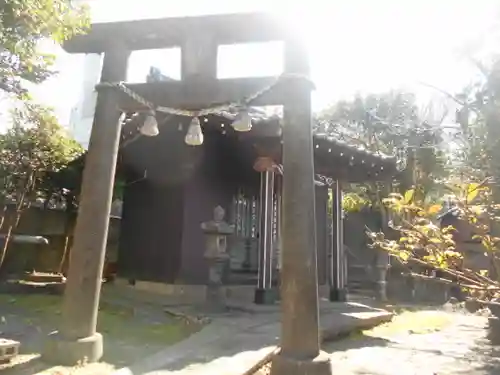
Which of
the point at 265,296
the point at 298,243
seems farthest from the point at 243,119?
the point at 265,296

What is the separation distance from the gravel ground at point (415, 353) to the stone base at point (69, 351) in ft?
9.75

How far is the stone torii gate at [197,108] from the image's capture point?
484 cm

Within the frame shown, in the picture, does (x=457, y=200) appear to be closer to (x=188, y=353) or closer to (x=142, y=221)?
(x=188, y=353)

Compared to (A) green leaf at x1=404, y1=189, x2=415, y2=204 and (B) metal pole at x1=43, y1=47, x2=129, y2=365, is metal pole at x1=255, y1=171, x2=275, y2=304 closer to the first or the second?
(B) metal pole at x1=43, y1=47, x2=129, y2=365

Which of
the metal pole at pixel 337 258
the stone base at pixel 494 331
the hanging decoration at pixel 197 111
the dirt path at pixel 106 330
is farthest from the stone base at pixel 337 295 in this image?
the hanging decoration at pixel 197 111

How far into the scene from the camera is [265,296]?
10125 millimetres

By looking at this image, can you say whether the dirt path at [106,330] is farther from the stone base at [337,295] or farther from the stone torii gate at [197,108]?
the stone base at [337,295]

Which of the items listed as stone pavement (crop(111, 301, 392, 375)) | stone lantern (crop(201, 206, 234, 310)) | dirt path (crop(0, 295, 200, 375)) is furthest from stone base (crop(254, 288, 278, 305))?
dirt path (crop(0, 295, 200, 375))

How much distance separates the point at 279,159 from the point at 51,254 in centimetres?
899

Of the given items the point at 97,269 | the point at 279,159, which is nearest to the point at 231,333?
the point at 97,269

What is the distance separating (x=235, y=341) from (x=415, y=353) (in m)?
2.91

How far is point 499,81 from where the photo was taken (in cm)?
516

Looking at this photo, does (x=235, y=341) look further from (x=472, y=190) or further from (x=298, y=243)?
(x=472, y=190)

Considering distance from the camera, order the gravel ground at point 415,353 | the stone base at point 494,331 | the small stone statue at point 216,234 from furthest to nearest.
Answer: the small stone statue at point 216,234
the stone base at point 494,331
the gravel ground at point 415,353
